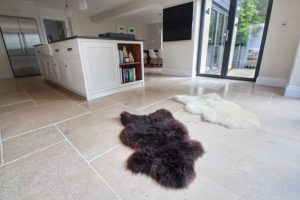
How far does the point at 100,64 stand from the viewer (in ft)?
7.84

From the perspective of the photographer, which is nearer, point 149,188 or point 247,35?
point 149,188

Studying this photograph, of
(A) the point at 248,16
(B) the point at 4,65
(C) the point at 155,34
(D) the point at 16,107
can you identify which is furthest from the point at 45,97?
(C) the point at 155,34

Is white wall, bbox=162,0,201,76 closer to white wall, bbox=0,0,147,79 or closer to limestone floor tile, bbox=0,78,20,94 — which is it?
limestone floor tile, bbox=0,78,20,94

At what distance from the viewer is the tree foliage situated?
3.13 m

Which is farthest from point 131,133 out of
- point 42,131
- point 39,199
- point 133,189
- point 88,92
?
point 88,92

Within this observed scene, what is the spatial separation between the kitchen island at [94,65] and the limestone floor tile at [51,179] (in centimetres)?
139

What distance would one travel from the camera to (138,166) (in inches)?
39.4

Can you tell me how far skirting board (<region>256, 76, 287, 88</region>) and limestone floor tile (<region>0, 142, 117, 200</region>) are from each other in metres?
3.72

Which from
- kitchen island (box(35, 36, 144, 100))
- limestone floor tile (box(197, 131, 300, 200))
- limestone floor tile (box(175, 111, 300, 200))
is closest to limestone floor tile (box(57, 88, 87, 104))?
kitchen island (box(35, 36, 144, 100))

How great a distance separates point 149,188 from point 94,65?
2.00m

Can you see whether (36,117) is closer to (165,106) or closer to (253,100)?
(165,106)

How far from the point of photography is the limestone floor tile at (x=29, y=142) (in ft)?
3.91

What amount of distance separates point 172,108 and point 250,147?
3.27ft

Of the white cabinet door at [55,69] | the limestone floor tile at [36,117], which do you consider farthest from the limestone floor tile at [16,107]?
the white cabinet door at [55,69]
